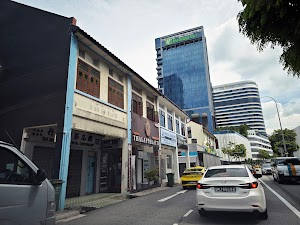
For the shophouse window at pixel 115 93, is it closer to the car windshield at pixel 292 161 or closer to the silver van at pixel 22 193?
the silver van at pixel 22 193

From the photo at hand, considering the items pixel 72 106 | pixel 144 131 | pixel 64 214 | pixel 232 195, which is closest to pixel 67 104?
pixel 72 106

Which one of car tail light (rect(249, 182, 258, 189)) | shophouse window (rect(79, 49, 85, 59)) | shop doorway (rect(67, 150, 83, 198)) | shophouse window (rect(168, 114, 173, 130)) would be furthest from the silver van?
shophouse window (rect(168, 114, 173, 130))

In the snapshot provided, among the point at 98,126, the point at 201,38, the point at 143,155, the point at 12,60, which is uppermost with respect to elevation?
the point at 201,38

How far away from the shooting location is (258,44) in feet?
16.8

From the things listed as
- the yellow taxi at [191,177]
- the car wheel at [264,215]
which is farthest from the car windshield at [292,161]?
the car wheel at [264,215]

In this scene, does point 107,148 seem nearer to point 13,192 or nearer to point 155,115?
point 155,115

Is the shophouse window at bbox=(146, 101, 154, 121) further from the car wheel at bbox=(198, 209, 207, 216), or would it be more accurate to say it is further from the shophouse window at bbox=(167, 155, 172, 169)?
the car wheel at bbox=(198, 209, 207, 216)

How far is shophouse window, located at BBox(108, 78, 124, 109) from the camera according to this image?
13.5 m

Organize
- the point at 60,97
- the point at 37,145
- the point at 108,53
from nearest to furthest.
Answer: the point at 60,97 < the point at 37,145 < the point at 108,53

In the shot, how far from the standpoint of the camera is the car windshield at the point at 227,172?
6.38 m

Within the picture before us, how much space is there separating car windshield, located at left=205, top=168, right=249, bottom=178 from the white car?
207 millimetres

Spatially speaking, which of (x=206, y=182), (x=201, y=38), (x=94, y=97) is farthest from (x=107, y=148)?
(x=201, y=38)

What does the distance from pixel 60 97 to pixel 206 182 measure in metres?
7.27

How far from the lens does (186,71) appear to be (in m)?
98.7
